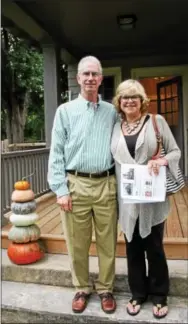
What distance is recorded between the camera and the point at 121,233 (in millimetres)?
3227

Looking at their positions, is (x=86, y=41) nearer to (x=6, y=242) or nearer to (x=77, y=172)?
(x=6, y=242)

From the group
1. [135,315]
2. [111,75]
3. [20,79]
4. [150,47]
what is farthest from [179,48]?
[20,79]

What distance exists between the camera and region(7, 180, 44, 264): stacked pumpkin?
294 centimetres

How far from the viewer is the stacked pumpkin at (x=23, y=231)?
294cm

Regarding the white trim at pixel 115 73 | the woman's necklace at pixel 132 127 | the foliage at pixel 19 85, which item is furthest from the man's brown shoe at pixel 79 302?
the foliage at pixel 19 85

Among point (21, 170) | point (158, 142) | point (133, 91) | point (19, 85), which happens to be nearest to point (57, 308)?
point (158, 142)

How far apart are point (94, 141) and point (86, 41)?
3.87 metres

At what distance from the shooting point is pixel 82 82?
7.45 ft

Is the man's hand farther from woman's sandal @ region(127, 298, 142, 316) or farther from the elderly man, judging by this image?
woman's sandal @ region(127, 298, 142, 316)

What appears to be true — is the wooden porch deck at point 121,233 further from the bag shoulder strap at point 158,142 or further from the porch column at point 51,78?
the porch column at point 51,78

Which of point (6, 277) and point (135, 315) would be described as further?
point (6, 277)

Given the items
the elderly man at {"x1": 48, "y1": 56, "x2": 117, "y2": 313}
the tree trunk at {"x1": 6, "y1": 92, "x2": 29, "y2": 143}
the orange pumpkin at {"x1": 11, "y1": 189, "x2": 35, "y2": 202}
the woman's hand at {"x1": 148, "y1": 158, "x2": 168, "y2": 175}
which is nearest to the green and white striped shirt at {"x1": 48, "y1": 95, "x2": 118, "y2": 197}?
the elderly man at {"x1": 48, "y1": 56, "x2": 117, "y2": 313}

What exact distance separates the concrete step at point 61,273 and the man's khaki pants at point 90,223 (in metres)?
0.26

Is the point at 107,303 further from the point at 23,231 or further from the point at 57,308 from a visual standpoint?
the point at 23,231
